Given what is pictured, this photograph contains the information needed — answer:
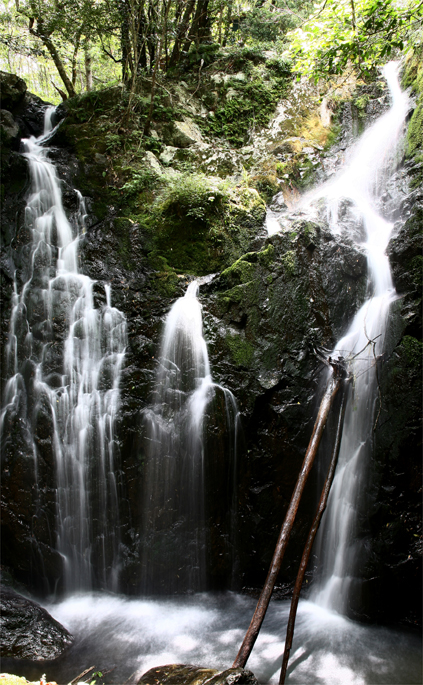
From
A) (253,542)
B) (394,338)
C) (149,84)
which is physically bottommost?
(253,542)

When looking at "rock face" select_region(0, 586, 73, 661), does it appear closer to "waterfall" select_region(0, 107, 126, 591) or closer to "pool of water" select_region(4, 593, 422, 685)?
"pool of water" select_region(4, 593, 422, 685)

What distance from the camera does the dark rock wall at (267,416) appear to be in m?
4.82

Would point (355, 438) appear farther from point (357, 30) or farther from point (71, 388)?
point (357, 30)

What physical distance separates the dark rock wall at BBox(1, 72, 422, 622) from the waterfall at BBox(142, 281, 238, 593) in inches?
5.5

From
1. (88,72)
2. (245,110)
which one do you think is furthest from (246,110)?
(88,72)

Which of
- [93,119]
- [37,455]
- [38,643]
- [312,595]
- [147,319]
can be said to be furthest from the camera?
[93,119]

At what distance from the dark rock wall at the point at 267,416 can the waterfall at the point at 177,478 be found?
14 cm

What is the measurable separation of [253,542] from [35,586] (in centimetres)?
318

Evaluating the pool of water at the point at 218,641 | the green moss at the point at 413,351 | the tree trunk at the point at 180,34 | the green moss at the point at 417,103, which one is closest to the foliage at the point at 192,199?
the green moss at the point at 417,103

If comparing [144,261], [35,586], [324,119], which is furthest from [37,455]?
[324,119]

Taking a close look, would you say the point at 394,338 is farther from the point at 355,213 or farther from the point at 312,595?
the point at 312,595

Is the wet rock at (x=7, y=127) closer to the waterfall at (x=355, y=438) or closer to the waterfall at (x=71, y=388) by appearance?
the waterfall at (x=71, y=388)

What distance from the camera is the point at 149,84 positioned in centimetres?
938

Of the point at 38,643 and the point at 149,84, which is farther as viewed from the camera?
the point at 149,84
